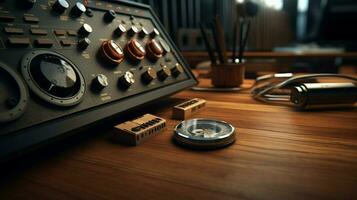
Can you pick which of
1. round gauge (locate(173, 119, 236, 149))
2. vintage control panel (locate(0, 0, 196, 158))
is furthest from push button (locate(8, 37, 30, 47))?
round gauge (locate(173, 119, 236, 149))

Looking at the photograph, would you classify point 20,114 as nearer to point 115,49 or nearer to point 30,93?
point 30,93

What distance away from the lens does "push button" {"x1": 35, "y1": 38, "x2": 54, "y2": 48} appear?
1.12ft

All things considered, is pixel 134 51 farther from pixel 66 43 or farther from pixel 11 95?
pixel 11 95

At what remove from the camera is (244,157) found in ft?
1.02

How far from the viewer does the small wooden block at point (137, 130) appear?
13.9 inches

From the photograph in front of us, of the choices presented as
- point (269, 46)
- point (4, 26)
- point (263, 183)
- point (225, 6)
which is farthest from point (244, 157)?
point (269, 46)

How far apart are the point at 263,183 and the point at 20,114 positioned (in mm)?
248

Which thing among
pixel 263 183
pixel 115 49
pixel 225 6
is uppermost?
pixel 225 6

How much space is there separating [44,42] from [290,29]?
2.44 metres

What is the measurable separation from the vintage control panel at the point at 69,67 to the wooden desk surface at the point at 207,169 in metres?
0.04

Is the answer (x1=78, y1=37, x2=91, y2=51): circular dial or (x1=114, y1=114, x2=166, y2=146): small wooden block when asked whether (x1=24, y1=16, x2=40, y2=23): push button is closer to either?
(x1=78, y1=37, x2=91, y2=51): circular dial

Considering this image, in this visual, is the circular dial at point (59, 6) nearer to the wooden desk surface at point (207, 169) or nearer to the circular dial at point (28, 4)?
the circular dial at point (28, 4)

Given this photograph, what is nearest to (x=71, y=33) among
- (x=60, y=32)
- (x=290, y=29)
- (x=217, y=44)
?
(x=60, y=32)

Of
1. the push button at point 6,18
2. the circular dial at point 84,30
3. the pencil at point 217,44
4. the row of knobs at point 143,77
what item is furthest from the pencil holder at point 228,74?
the push button at point 6,18
